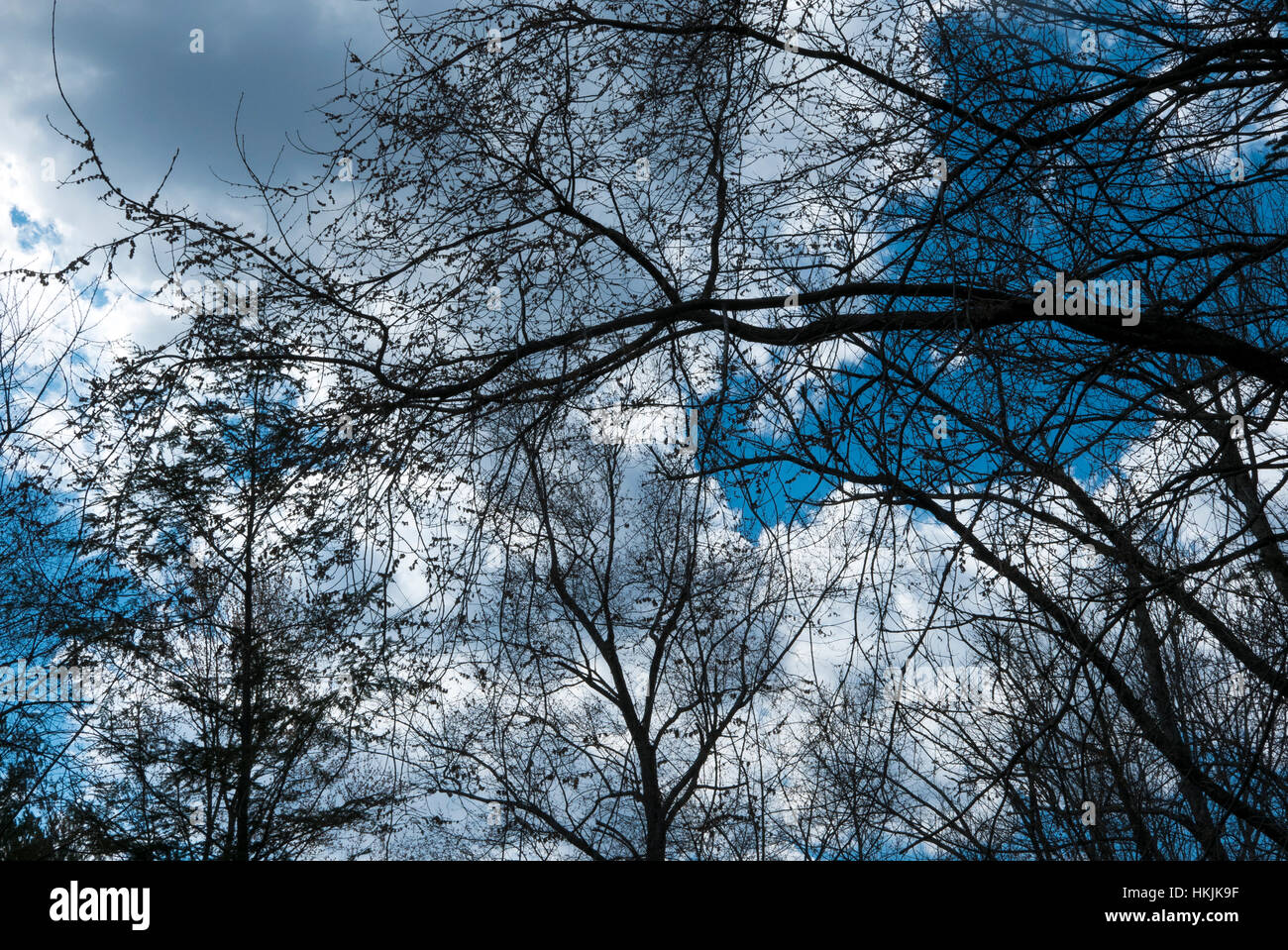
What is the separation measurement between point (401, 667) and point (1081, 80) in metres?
4.01

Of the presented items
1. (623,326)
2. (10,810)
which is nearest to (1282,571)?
(623,326)

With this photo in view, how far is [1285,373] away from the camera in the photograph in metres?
4.04

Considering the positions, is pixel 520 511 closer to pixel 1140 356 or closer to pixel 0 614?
pixel 1140 356

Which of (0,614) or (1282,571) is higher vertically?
(0,614)

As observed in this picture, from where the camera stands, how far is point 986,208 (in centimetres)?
388

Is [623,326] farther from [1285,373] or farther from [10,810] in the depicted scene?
[10,810]
